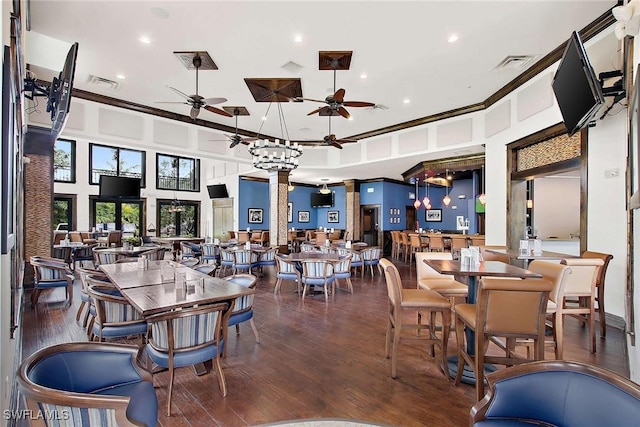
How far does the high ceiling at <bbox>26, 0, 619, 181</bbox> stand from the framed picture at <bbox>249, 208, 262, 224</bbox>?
6.95m

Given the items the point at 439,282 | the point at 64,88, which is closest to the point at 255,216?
the point at 64,88

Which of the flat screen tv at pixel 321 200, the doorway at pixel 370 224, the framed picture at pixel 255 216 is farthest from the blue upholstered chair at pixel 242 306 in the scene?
the flat screen tv at pixel 321 200

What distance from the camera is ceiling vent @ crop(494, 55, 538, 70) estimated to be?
16.2 feet

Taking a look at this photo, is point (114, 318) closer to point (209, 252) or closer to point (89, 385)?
point (89, 385)

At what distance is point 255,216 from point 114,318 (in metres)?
10.4

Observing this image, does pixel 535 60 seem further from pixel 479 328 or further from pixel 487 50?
pixel 479 328

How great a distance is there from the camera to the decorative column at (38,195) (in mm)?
6281

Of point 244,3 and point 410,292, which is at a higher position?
point 244,3

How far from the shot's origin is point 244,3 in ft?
12.1

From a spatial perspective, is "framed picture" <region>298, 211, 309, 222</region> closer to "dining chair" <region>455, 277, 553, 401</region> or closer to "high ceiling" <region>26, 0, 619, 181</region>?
"high ceiling" <region>26, 0, 619, 181</region>

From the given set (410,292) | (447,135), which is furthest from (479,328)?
(447,135)

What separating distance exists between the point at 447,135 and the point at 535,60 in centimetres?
245

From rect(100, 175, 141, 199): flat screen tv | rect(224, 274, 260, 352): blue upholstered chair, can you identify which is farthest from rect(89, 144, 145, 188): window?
rect(224, 274, 260, 352): blue upholstered chair

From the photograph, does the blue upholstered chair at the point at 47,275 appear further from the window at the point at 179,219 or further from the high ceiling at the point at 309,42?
the window at the point at 179,219
